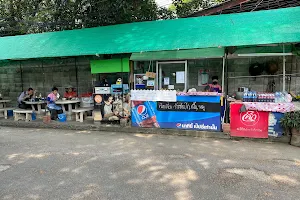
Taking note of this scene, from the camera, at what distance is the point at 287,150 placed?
538 centimetres

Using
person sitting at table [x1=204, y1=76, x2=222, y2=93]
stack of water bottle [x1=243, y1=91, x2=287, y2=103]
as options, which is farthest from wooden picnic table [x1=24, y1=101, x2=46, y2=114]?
stack of water bottle [x1=243, y1=91, x2=287, y2=103]

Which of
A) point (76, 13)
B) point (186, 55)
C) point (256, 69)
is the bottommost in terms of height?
point (256, 69)

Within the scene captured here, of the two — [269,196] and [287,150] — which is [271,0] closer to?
[287,150]

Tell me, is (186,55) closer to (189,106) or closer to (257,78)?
(189,106)

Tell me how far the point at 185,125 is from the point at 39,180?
4.22 metres

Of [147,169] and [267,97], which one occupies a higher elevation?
[267,97]

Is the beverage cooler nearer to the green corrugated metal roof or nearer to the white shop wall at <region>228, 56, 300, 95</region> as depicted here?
the green corrugated metal roof

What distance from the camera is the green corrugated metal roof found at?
650 cm

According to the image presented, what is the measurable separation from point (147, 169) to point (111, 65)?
4.66m

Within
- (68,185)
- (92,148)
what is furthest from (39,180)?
(92,148)

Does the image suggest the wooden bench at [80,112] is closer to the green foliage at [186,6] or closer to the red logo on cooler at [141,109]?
the red logo on cooler at [141,109]

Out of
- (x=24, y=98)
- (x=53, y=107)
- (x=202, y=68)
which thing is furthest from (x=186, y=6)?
(x=24, y=98)

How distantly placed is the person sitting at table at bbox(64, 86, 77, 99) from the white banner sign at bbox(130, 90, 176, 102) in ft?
12.0

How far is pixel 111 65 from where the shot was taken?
800 cm
